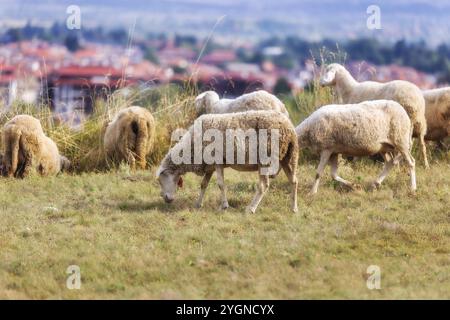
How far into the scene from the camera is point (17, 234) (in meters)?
11.1

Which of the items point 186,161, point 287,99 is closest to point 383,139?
point 186,161

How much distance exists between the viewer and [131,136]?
15.1 metres

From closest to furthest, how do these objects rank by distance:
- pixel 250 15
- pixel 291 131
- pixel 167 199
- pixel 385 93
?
pixel 291 131 < pixel 167 199 < pixel 385 93 < pixel 250 15

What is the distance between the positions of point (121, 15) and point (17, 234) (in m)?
150

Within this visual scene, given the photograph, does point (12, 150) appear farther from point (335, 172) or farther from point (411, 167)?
point (411, 167)

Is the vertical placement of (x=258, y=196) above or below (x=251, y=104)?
below

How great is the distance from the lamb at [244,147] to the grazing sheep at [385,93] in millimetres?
2842

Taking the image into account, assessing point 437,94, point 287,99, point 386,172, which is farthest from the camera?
point 287,99

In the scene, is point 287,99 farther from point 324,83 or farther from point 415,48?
point 415,48

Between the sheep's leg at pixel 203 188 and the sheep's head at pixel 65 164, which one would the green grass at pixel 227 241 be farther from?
the sheep's head at pixel 65 164

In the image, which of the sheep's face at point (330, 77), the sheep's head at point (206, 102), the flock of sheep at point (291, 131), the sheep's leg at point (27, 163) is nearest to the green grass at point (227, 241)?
the flock of sheep at point (291, 131)

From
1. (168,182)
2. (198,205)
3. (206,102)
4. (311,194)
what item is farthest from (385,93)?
(168,182)

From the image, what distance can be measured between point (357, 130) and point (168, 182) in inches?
98.4

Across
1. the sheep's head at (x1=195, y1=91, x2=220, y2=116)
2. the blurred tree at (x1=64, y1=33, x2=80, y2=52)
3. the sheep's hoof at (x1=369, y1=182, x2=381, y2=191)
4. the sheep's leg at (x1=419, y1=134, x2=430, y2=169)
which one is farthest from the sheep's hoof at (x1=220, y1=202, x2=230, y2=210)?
the blurred tree at (x1=64, y1=33, x2=80, y2=52)
